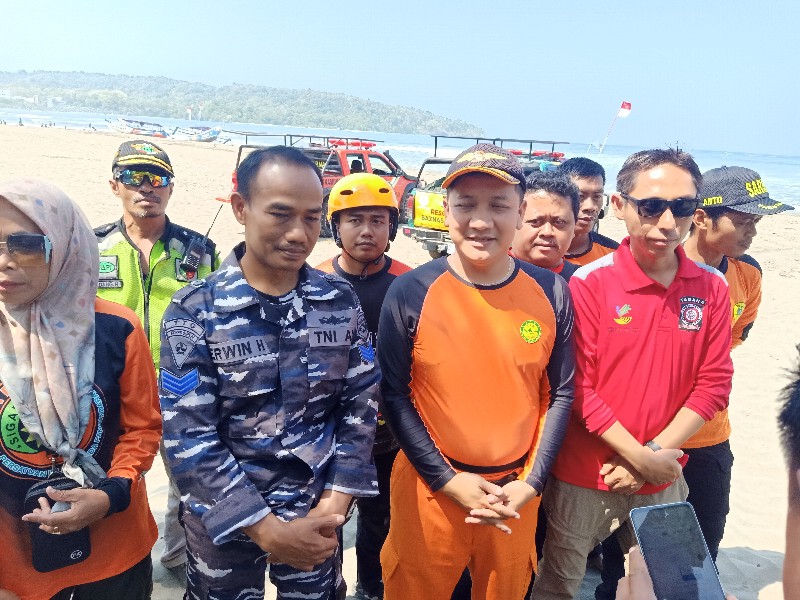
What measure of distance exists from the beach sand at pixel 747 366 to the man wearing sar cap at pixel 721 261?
0.49m

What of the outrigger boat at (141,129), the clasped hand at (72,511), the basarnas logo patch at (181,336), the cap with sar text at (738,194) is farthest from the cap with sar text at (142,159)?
the outrigger boat at (141,129)

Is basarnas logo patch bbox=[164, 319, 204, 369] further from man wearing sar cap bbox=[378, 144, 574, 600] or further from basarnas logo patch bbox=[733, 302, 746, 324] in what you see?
basarnas logo patch bbox=[733, 302, 746, 324]

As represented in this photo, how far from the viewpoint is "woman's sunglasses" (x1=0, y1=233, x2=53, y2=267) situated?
1636 millimetres

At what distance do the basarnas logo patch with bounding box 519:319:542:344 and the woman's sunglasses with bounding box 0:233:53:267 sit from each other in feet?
5.28

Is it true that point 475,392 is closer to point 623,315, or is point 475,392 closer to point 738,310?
→ point 623,315

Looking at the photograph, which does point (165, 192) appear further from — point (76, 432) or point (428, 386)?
point (428, 386)

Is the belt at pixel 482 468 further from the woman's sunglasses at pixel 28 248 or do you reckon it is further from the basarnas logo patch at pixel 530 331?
the woman's sunglasses at pixel 28 248

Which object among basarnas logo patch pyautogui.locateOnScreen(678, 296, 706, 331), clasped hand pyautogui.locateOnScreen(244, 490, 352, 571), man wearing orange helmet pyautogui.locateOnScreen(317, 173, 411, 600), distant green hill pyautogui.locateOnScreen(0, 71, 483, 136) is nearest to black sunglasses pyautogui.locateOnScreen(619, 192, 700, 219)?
basarnas logo patch pyautogui.locateOnScreen(678, 296, 706, 331)

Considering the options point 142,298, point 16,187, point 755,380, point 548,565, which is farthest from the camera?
point 755,380

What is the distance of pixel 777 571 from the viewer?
351 cm

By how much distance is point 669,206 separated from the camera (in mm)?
2141

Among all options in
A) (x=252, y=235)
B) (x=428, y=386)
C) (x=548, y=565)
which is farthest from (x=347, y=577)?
(x=252, y=235)

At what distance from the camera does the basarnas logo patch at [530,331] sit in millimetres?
2070

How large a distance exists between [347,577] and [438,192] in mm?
8575
